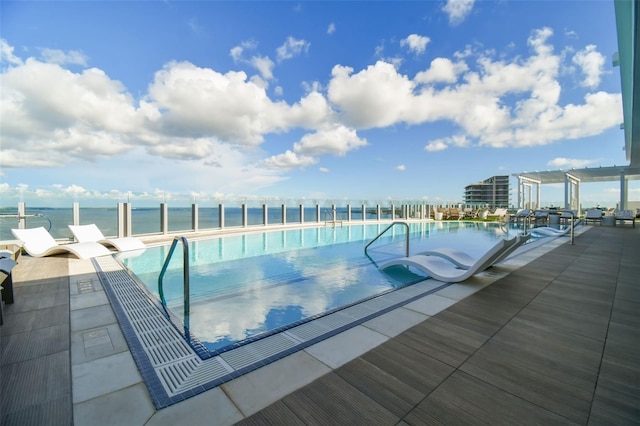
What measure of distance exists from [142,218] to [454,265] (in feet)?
34.1

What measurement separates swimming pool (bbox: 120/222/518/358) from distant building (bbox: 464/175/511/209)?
6228cm

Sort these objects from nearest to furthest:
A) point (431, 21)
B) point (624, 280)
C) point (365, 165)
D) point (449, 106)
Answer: point (624, 280) → point (431, 21) → point (449, 106) → point (365, 165)

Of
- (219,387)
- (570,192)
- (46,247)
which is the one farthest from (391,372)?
(570,192)

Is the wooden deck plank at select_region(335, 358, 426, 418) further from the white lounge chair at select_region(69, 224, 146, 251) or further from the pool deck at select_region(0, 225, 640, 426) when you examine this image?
the white lounge chair at select_region(69, 224, 146, 251)

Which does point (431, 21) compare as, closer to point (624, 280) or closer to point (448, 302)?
point (624, 280)

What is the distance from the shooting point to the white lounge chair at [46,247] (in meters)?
5.62

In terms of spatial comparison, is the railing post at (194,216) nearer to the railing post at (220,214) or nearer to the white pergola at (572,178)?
the railing post at (220,214)

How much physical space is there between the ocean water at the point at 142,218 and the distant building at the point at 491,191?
58225 millimetres

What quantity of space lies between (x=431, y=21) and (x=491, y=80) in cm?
407

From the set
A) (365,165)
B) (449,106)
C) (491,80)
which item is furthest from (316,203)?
(365,165)

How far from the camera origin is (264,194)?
13305mm

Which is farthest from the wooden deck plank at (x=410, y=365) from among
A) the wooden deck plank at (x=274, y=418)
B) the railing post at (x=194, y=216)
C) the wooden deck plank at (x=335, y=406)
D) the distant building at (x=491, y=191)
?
the distant building at (x=491, y=191)

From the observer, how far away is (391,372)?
177cm

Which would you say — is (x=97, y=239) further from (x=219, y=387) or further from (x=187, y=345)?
(x=219, y=387)
